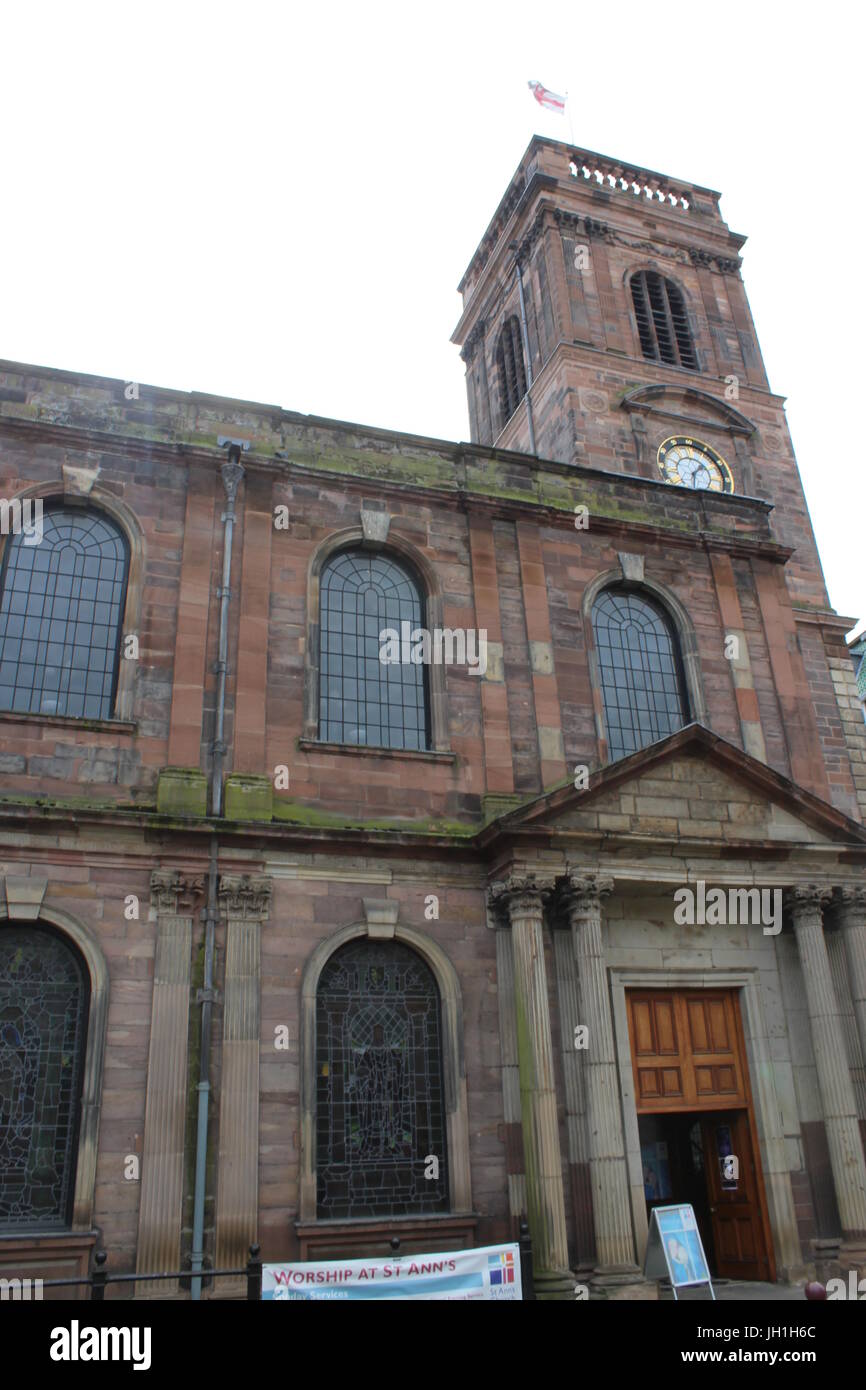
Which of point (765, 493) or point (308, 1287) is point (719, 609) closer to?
point (765, 493)

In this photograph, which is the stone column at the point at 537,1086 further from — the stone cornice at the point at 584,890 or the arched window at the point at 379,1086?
the arched window at the point at 379,1086

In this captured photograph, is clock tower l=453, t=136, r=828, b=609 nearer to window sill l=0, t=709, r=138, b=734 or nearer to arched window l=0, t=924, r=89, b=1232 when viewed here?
window sill l=0, t=709, r=138, b=734

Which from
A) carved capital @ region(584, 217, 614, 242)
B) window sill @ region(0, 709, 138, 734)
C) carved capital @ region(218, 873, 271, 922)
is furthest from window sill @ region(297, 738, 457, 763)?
carved capital @ region(584, 217, 614, 242)

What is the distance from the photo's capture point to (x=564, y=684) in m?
17.5

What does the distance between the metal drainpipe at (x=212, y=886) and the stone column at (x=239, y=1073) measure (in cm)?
20

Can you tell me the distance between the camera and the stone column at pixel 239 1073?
12758 millimetres

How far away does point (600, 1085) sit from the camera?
13.9m

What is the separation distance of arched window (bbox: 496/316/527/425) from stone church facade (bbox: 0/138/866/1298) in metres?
11.0

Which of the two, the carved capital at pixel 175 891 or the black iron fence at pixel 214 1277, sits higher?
the carved capital at pixel 175 891

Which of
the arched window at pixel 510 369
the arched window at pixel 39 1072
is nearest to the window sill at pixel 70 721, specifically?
the arched window at pixel 39 1072

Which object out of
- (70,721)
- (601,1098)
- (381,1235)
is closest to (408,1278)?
(381,1235)

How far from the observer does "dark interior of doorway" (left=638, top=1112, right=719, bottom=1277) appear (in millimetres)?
16547

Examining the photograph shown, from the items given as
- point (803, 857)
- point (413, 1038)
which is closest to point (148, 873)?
point (413, 1038)
